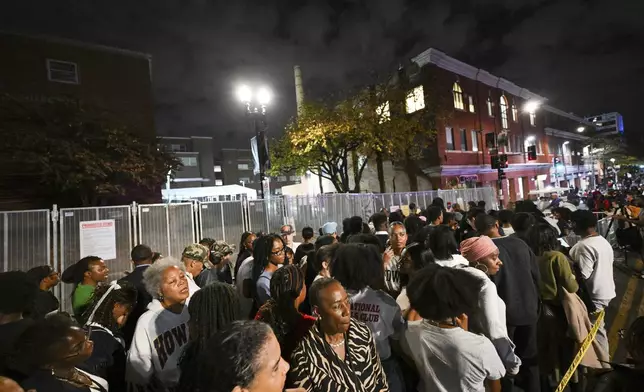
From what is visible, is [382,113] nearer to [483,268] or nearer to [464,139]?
[464,139]

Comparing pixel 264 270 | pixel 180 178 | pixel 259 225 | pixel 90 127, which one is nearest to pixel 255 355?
pixel 264 270

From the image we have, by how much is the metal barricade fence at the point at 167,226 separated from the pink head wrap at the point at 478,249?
8932 mm

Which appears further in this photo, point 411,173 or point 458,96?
point 458,96

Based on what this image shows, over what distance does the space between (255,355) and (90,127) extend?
54.8ft

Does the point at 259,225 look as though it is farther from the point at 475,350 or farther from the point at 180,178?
the point at 180,178

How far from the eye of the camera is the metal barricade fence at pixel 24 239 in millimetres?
7805

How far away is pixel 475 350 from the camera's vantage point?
7.01ft

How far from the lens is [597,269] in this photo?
14.0ft

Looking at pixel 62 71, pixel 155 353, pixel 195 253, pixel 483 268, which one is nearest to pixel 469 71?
pixel 62 71

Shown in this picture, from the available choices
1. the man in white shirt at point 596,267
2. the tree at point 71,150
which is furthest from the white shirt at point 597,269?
the tree at point 71,150

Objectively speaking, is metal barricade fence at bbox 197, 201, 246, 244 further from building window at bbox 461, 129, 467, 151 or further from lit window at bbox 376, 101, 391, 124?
building window at bbox 461, 129, 467, 151

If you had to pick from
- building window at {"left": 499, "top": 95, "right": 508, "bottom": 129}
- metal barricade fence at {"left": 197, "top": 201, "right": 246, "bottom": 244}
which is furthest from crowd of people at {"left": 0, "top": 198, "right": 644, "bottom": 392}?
building window at {"left": 499, "top": 95, "right": 508, "bottom": 129}

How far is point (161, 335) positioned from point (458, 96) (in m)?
28.3

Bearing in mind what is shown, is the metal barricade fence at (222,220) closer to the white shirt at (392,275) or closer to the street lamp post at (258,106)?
the street lamp post at (258,106)
